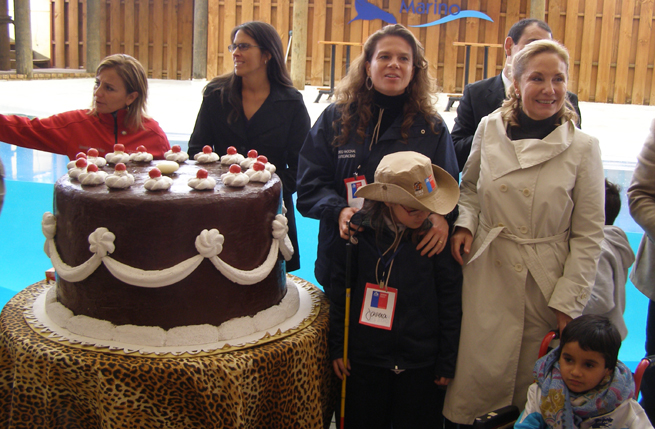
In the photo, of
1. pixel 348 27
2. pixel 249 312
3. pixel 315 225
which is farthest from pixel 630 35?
pixel 249 312

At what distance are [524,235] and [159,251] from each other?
1148 millimetres

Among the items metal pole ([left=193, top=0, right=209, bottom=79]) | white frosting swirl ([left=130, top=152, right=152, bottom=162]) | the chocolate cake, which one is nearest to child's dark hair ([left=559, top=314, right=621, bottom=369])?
the chocolate cake

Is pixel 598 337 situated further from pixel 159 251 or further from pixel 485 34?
pixel 485 34

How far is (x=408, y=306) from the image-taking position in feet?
6.18

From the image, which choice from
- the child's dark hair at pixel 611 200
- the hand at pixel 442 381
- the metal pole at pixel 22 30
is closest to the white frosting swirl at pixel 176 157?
the hand at pixel 442 381

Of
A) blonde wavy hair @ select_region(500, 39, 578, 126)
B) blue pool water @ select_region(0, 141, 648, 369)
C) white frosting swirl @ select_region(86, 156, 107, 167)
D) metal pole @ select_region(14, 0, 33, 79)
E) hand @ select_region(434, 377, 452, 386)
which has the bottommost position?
blue pool water @ select_region(0, 141, 648, 369)

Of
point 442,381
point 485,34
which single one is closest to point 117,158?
point 442,381

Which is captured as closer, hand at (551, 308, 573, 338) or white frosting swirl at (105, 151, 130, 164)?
hand at (551, 308, 573, 338)

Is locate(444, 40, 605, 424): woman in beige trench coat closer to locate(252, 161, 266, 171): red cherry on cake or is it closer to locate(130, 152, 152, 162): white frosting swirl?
locate(252, 161, 266, 171): red cherry on cake

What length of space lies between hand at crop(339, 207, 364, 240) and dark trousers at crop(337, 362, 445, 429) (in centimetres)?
45

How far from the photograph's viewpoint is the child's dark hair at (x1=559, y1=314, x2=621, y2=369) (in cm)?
162

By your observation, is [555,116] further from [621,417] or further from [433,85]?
[621,417]

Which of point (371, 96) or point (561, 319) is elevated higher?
point (371, 96)

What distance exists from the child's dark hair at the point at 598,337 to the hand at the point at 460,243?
412mm
